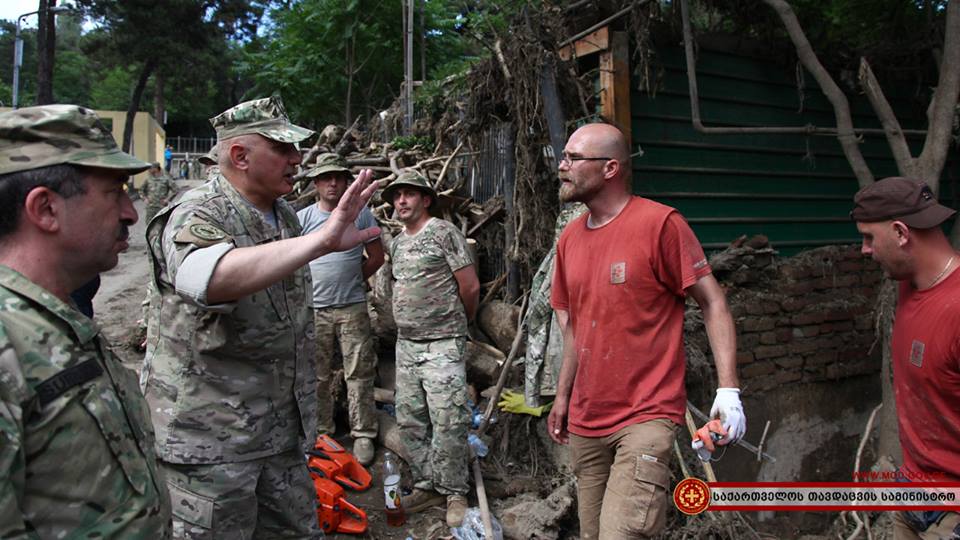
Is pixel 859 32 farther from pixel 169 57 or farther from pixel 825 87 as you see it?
pixel 169 57

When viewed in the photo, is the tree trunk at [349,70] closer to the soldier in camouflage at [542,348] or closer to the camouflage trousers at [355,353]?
the camouflage trousers at [355,353]

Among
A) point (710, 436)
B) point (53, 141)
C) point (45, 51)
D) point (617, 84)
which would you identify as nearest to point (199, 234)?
point (53, 141)

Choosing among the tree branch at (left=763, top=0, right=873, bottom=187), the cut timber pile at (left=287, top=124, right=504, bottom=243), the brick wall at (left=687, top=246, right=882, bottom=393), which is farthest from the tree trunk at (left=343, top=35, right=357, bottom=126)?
the tree branch at (left=763, top=0, right=873, bottom=187)

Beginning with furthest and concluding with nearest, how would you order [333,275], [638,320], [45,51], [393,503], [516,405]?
[45,51]
[333,275]
[516,405]
[393,503]
[638,320]

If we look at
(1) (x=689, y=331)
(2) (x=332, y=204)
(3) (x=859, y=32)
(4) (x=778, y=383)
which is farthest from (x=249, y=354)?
(3) (x=859, y=32)

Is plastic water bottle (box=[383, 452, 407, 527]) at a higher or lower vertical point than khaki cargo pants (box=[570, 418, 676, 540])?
lower

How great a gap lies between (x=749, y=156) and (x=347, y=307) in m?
4.09

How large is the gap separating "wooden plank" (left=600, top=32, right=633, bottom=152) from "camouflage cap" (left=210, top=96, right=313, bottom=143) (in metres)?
3.44

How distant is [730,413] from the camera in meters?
2.60

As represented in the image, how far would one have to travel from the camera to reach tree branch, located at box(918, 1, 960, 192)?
4234 millimetres

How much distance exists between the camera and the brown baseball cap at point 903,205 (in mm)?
2512

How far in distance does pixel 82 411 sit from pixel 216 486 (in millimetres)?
1160

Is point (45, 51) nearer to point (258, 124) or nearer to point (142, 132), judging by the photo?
point (142, 132)

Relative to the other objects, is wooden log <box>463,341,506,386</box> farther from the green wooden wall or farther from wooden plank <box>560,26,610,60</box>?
wooden plank <box>560,26,610,60</box>
